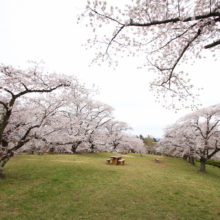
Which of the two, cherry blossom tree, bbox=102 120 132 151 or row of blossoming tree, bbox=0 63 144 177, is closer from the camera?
row of blossoming tree, bbox=0 63 144 177

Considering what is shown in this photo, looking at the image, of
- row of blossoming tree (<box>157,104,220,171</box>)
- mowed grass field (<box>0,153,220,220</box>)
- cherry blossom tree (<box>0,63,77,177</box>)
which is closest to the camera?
mowed grass field (<box>0,153,220,220</box>)

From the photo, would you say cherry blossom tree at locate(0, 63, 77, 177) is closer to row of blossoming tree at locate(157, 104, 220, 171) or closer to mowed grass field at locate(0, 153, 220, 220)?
mowed grass field at locate(0, 153, 220, 220)

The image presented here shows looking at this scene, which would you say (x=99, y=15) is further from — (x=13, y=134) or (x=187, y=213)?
(x=13, y=134)

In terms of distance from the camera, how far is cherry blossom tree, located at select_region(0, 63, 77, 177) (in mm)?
7004

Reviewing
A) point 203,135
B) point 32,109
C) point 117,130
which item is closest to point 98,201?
point 32,109

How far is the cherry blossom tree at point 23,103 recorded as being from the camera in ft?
23.0

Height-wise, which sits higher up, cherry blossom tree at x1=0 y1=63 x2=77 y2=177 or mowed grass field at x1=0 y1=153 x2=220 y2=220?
cherry blossom tree at x1=0 y1=63 x2=77 y2=177

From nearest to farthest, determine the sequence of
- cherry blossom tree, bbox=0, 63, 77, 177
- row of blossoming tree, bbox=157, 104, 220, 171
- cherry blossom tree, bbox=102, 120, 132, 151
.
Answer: cherry blossom tree, bbox=0, 63, 77, 177, row of blossoming tree, bbox=157, 104, 220, 171, cherry blossom tree, bbox=102, 120, 132, 151

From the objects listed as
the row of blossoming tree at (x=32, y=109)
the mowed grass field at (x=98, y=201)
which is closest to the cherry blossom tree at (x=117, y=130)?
the row of blossoming tree at (x=32, y=109)

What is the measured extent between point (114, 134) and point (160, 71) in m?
24.2

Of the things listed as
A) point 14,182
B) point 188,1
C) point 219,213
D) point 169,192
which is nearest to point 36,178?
point 14,182

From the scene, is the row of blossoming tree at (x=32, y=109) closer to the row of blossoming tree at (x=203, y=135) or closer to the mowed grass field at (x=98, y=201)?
the mowed grass field at (x=98, y=201)

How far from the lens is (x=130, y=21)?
436cm

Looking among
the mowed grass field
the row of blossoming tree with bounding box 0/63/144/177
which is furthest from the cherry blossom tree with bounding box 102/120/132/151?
the mowed grass field
